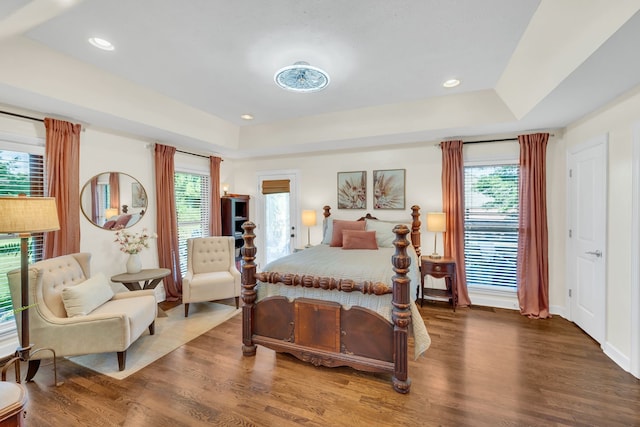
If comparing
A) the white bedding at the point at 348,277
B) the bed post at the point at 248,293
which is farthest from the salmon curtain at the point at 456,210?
the bed post at the point at 248,293

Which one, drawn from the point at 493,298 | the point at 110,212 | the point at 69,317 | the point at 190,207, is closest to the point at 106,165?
the point at 110,212

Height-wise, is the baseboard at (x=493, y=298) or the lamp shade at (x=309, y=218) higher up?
the lamp shade at (x=309, y=218)

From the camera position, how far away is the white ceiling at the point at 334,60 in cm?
184

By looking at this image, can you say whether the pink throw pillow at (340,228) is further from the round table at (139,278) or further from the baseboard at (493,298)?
the round table at (139,278)

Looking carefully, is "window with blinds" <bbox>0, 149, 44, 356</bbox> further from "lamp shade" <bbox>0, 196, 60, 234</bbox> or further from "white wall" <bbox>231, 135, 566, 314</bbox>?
"white wall" <bbox>231, 135, 566, 314</bbox>

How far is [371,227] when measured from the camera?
164 inches

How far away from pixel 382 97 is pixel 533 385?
321 centimetres

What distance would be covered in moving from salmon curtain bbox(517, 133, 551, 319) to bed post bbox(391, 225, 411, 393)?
255 centimetres

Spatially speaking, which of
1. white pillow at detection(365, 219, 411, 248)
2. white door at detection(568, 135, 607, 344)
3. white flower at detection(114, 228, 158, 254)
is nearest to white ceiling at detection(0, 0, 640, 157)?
white door at detection(568, 135, 607, 344)

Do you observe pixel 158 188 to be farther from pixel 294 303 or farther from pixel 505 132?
pixel 505 132

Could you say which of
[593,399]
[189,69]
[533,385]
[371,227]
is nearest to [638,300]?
[593,399]

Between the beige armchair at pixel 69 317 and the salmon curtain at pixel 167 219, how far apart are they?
4.73ft

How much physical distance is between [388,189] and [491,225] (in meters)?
1.58

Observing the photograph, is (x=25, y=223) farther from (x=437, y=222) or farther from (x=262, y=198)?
(x=437, y=222)
